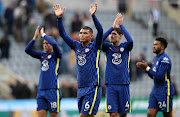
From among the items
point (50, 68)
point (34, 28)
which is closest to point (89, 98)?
point (50, 68)

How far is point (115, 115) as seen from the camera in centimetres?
1116

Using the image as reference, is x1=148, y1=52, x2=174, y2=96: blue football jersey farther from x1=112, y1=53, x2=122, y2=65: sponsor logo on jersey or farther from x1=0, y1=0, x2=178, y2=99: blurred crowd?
x1=0, y1=0, x2=178, y2=99: blurred crowd

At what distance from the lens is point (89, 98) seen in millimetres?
10242

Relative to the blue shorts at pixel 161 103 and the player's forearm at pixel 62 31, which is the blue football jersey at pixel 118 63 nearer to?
the player's forearm at pixel 62 31

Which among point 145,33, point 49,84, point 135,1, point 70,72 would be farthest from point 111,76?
point 135,1

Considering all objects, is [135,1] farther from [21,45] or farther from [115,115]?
[115,115]

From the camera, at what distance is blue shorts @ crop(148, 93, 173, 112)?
39.4 ft

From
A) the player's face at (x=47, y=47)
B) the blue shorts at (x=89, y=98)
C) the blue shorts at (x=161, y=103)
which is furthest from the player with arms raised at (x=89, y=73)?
the blue shorts at (x=161, y=103)

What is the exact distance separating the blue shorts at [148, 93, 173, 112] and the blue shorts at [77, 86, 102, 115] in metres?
2.26

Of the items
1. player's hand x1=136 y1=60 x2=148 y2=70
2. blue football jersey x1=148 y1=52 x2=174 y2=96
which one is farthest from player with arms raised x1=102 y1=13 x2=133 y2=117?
blue football jersey x1=148 y1=52 x2=174 y2=96

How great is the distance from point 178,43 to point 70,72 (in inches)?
314

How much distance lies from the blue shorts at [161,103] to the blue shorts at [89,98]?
7.41ft

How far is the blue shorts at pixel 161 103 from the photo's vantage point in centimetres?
1202

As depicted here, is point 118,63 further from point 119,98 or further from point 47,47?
point 47,47
